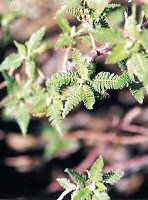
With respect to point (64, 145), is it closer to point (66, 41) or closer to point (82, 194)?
point (66, 41)

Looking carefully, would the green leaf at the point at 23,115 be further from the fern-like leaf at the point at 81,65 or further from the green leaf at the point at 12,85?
the fern-like leaf at the point at 81,65

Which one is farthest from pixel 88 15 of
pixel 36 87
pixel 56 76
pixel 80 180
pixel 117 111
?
pixel 117 111

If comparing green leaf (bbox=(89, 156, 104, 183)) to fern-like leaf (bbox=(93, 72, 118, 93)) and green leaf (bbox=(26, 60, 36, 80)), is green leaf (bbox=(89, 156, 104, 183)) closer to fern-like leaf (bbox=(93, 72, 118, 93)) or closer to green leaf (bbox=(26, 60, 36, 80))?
fern-like leaf (bbox=(93, 72, 118, 93))

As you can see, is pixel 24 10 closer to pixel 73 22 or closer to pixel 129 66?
pixel 73 22

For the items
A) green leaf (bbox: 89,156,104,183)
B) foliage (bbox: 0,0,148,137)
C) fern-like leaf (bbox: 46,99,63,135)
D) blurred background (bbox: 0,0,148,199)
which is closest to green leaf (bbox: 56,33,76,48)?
foliage (bbox: 0,0,148,137)

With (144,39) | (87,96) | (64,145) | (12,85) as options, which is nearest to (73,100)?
(87,96)

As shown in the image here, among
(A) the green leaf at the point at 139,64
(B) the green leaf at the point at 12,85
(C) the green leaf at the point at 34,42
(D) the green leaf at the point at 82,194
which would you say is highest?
(B) the green leaf at the point at 12,85

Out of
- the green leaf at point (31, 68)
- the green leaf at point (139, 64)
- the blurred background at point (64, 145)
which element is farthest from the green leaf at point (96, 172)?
the blurred background at point (64, 145)

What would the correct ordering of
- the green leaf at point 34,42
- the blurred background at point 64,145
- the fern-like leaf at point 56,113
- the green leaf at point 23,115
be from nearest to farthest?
the fern-like leaf at point 56,113, the green leaf at point 34,42, the green leaf at point 23,115, the blurred background at point 64,145
